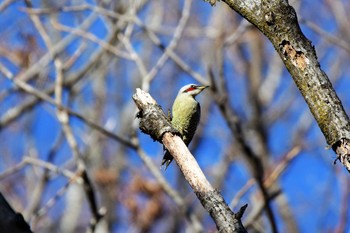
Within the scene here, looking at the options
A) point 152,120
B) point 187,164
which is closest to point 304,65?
point 187,164

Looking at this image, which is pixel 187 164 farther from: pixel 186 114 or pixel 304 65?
pixel 186 114

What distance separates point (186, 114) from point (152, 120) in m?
1.12

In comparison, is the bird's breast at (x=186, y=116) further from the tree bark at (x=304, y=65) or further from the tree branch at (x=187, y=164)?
the tree bark at (x=304, y=65)

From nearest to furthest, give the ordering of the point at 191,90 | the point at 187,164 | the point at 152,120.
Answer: the point at 187,164, the point at 152,120, the point at 191,90

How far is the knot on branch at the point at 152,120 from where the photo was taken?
3.08 m

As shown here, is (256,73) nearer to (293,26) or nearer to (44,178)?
(44,178)

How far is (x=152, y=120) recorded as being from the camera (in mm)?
3104

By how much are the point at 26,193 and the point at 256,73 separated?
4.51 meters

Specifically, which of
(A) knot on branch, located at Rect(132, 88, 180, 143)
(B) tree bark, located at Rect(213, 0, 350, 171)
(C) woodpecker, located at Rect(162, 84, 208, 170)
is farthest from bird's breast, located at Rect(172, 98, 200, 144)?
(B) tree bark, located at Rect(213, 0, 350, 171)

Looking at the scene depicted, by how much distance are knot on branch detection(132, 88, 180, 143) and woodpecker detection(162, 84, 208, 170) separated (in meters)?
0.80

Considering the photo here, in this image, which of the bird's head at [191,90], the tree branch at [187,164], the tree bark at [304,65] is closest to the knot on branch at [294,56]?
the tree bark at [304,65]

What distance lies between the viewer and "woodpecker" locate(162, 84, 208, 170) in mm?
4023

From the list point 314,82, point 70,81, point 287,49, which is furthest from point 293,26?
point 70,81

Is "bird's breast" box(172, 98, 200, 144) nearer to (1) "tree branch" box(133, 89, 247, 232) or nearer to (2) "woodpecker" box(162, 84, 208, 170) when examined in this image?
(2) "woodpecker" box(162, 84, 208, 170)
